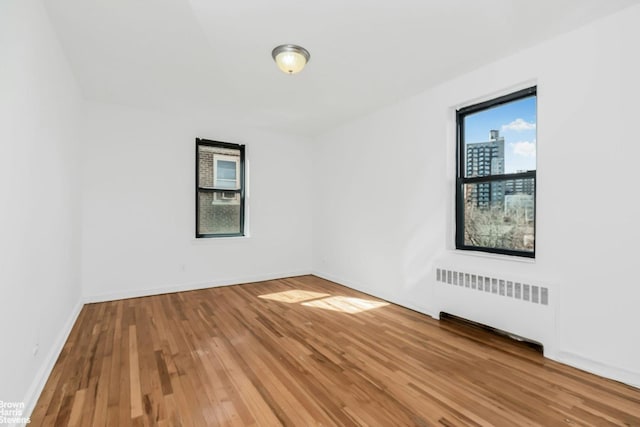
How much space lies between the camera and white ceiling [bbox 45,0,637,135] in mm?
2176

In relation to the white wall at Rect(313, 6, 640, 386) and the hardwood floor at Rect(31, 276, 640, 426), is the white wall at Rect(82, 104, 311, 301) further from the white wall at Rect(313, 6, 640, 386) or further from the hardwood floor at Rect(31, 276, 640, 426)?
the white wall at Rect(313, 6, 640, 386)

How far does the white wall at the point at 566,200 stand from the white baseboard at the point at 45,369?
3541 mm

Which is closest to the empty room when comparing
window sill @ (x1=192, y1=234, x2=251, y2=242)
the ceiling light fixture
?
the ceiling light fixture

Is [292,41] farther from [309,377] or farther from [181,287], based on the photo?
[181,287]

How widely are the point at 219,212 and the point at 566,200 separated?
4.59 meters

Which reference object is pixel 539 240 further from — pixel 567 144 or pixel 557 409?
pixel 557 409

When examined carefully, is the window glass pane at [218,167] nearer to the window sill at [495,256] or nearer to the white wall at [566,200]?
the white wall at [566,200]

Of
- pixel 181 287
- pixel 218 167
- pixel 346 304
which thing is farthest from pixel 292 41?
pixel 181 287

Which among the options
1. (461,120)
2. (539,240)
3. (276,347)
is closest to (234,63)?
(461,120)

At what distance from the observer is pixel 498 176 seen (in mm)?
3068

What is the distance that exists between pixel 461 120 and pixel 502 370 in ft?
8.45

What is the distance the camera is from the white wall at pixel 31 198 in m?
1.56

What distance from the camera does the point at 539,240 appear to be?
267 cm

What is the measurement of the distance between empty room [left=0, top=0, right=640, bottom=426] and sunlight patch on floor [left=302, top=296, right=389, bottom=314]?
43 mm
